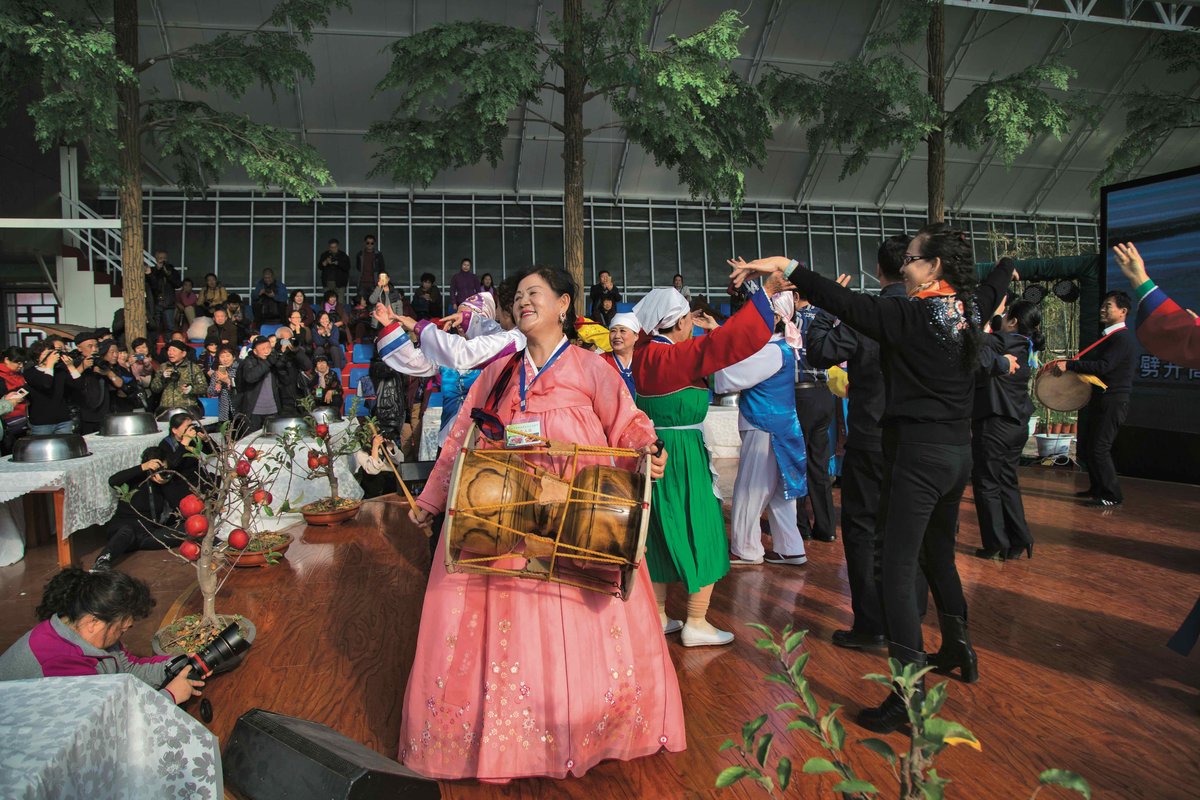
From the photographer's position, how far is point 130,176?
10234 millimetres

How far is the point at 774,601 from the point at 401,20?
1427 centimetres

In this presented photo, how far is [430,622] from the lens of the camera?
253 centimetres

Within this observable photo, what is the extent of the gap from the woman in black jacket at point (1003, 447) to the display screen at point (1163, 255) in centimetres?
363

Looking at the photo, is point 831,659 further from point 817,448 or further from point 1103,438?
point 1103,438

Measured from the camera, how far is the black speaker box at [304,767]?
1901mm

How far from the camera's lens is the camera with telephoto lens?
2.90 metres

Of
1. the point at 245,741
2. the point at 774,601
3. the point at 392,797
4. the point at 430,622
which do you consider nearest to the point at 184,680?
the point at 245,741

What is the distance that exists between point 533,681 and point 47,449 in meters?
4.69

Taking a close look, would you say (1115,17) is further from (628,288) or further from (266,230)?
(266,230)

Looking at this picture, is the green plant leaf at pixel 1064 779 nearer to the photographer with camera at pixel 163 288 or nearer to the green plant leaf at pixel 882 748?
the green plant leaf at pixel 882 748

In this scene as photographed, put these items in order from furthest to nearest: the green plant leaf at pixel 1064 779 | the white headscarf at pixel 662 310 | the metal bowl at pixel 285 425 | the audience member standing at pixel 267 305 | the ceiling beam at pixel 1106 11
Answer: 1. the ceiling beam at pixel 1106 11
2. the audience member standing at pixel 267 305
3. the metal bowl at pixel 285 425
4. the white headscarf at pixel 662 310
5. the green plant leaf at pixel 1064 779

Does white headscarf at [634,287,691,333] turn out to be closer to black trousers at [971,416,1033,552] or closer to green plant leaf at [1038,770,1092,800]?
green plant leaf at [1038,770,1092,800]

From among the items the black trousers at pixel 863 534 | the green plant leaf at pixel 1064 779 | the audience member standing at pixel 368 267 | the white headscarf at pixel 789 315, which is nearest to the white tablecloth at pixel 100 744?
the green plant leaf at pixel 1064 779

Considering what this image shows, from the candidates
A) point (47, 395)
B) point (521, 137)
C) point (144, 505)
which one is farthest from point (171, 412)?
point (521, 137)
